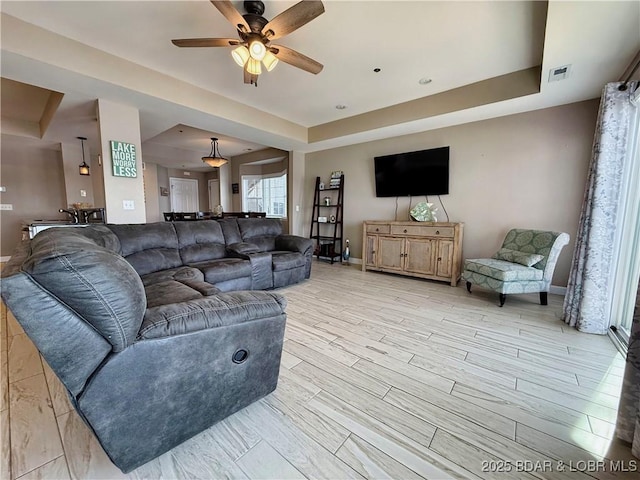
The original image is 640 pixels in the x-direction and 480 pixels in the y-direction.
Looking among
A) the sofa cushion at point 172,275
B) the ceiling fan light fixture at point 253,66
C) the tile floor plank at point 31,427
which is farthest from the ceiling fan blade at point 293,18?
the tile floor plank at point 31,427

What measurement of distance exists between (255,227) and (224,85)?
199 cm

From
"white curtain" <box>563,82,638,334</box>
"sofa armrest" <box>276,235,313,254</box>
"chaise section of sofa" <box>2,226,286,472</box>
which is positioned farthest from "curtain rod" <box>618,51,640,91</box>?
"sofa armrest" <box>276,235,313,254</box>

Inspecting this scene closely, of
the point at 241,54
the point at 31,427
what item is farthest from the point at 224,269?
the point at 241,54

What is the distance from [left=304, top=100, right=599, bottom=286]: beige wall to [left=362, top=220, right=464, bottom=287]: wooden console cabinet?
45 cm

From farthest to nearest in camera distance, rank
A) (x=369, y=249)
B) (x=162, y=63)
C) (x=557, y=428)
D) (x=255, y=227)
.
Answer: (x=369, y=249) < (x=255, y=227) < (x=162, y=63) < (x=557, y=428)

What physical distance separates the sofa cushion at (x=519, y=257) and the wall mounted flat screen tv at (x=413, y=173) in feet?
4.16

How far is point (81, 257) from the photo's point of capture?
2.81 feet

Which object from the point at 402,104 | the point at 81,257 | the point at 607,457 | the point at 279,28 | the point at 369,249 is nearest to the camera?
the point at 81,257

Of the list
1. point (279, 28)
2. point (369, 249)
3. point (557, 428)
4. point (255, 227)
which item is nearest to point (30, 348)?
point (255, 227)

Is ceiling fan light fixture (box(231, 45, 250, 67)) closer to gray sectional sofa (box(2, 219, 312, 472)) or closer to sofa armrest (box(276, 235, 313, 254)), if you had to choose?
A: gray sectional sofa (box(2, 219, 312, 472))

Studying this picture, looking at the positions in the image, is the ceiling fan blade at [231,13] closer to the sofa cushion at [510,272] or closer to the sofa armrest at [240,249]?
the sofa armrest at [240,249]

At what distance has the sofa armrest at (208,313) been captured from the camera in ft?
3.54

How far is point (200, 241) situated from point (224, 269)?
75cm

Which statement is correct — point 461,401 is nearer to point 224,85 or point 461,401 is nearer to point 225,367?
point 225,367
